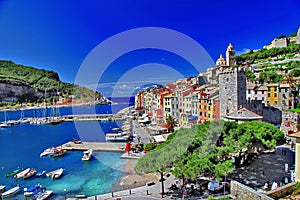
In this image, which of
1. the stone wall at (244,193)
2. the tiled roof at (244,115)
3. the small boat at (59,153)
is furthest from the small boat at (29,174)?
the tiled roof at (244,115)

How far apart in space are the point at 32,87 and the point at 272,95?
501 feet

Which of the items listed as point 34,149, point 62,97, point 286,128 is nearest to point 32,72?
point 62,97

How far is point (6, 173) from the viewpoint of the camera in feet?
80.5

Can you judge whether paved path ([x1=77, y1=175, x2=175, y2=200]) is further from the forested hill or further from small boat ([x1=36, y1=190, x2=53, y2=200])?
the forested hill

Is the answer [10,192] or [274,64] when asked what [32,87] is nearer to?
[274,64]

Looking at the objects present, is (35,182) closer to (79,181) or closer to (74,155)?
(79,181)

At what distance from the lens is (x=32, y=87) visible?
148 metres

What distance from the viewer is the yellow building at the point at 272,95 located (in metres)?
31.9

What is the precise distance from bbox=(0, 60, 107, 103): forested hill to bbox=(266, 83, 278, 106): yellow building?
432 ft

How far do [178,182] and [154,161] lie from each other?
4071 millimetres

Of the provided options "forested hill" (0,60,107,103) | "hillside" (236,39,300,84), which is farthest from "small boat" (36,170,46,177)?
"forested hill" (0,60,107,103)

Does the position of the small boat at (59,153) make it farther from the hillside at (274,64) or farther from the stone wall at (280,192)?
the hillside at (274,64)

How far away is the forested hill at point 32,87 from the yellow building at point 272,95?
432ft

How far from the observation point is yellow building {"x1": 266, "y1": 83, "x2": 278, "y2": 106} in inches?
1257
